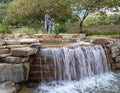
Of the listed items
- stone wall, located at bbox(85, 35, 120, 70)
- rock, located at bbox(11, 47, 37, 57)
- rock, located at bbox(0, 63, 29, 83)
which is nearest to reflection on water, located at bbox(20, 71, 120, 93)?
rock, located at bbox(0, 63, 29, 83)

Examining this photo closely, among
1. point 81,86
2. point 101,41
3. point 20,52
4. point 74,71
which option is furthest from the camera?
point 101,41

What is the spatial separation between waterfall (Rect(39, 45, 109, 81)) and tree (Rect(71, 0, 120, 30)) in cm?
462

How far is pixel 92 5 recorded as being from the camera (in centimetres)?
1268

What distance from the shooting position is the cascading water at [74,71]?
6.81 metres

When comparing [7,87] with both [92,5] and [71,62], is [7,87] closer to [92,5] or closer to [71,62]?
[71,62]

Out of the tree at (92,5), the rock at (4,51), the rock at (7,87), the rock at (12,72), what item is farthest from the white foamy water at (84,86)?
the tree at (92,5)

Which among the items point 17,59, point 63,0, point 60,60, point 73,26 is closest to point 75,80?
point 60,60

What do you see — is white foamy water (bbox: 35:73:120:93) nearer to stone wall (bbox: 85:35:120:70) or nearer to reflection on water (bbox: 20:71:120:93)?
reflection on water (bbox: 20:71:120:93)

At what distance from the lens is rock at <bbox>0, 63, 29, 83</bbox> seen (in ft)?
19.4

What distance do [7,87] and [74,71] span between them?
2430 millimetres

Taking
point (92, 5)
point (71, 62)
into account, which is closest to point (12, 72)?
point (71, 62)

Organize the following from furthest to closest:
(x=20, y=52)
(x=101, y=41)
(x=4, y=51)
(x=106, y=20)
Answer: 1. (x=106, y=20)
2. (x=101, y=41)
3. (x=4, y=51)
4. (x=20, y=52)

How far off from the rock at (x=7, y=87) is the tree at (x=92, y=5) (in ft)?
25.2

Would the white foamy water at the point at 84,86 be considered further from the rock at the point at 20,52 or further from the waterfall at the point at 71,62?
the rock at the point at 20,52
